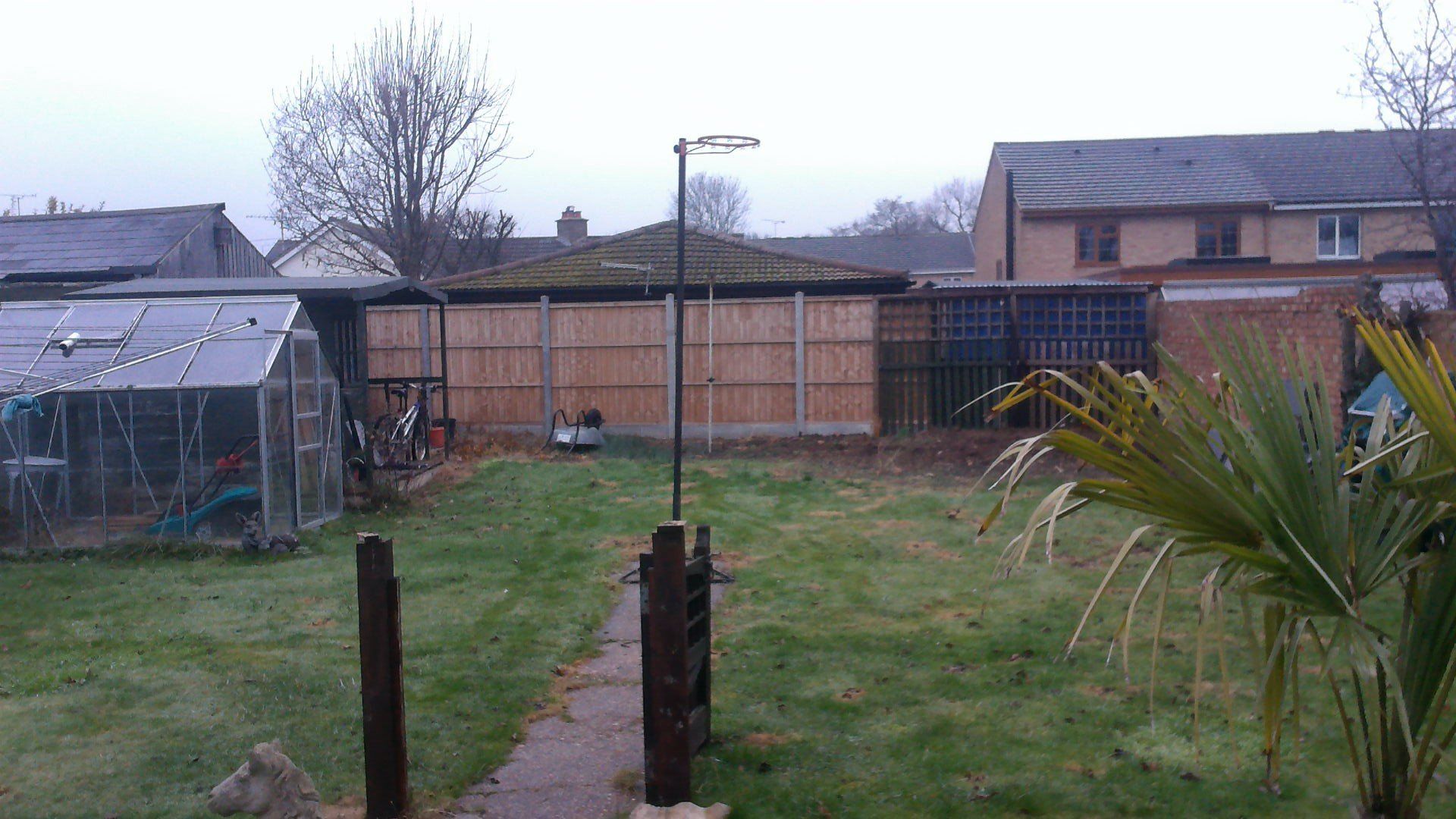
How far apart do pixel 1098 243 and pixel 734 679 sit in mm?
28898

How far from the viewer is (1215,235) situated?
32.6m

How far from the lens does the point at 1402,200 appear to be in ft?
102

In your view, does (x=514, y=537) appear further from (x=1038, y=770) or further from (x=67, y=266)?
(x=67, y=266)

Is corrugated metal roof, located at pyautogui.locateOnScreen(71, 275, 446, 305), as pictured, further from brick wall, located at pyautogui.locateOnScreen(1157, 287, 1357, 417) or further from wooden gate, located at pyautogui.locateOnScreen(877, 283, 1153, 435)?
brick wall, located at pyautogui.locateOnScreen(1157, 287, 1357, 417)

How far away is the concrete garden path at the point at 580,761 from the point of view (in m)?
5.23

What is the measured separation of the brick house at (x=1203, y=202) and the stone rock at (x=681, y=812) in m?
29.0

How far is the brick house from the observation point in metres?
32.0

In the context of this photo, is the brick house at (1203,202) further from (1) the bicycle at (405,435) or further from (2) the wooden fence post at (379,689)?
(2) the wooden fence post at (379,689)

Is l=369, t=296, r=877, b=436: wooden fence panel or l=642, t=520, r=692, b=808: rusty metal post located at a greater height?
l=369, t=296, r=877, b=436: wooden fence panel

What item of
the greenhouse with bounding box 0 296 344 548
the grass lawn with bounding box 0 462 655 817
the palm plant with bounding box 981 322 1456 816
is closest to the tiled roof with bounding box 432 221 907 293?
the grass lawn with bounding box 0 462 655 817

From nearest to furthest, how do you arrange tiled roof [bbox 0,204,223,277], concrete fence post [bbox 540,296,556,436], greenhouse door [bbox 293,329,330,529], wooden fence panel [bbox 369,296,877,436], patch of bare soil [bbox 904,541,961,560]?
patch of bare soil [bbox 904,541,961,560] < greenhouse door [bbox 293,329,330,529] < wooden fence panel [bbox 369,296,877,436] < concrete fence post [bbox 540,296,556,436] < tiled roof [bbox 0,204,223,277]

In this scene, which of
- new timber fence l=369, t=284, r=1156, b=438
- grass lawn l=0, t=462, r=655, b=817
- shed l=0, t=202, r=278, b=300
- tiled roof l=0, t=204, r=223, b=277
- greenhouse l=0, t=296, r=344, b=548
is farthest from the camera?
tiled roof l=0, t=204, r=223, b=277

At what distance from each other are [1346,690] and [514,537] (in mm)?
7966

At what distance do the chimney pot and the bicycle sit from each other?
24137 mm
